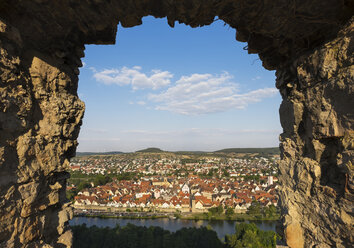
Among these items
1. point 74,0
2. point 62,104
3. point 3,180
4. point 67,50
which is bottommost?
point 3,180

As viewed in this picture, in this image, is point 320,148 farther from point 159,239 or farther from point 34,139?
point 159,239

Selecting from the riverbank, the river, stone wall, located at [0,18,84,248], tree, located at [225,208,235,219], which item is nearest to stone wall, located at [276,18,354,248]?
stone wall, located at [0,18,84,248]

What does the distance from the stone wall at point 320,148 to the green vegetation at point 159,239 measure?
1452cm

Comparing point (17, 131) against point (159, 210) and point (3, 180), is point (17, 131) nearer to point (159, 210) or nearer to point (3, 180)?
point (3, 180)

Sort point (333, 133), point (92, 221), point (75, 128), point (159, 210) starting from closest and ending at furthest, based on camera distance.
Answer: point (333, 133)
point (75, 128)
point (92, 221)
point (159, 210)

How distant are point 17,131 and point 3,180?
0.60m

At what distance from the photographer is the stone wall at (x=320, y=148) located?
8.32 ft

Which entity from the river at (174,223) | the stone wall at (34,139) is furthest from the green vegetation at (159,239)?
the stone wall at (34,139)

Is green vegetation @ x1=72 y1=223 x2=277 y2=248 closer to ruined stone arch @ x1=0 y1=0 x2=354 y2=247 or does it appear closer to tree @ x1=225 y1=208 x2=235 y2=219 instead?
tree @ x1=225 y1=208 x2=235 y2=219

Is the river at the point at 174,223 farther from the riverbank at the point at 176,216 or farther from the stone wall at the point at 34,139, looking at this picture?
the stone wall at the point at 34,139

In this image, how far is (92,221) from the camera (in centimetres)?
3105

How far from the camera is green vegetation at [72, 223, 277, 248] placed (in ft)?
53.9

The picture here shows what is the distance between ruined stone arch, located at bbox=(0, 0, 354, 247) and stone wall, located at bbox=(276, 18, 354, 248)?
1cm

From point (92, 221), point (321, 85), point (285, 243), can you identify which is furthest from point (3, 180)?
point (92, 221)
